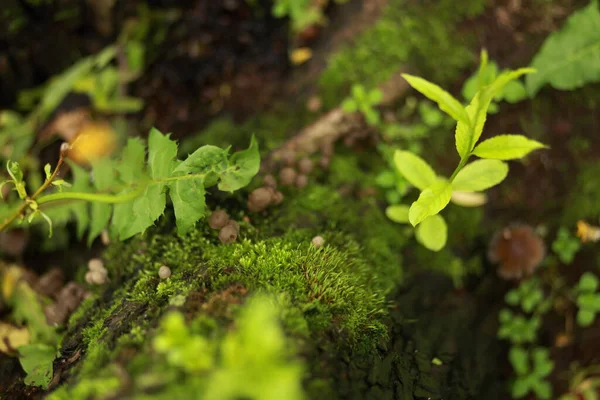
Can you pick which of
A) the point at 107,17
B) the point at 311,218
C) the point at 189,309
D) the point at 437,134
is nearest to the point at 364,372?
the point at 189,309

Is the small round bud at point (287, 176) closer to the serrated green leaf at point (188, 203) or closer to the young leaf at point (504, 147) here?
the serrated green leaf at point (188, 203)

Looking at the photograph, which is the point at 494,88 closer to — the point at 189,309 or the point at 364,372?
the point at 364,372

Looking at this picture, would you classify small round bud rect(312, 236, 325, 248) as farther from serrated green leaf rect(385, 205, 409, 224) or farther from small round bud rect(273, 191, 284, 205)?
serrated green leaf rect(385, 205, 409, 224)

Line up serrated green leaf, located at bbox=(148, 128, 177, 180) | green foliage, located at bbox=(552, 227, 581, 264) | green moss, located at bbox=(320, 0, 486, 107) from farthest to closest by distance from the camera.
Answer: green moss, located at bbox=(320, 0, 486, 107) → green foliage, located at bbox=(552, 227, 581, 264) → serrated green leaf, located at bbox=(148, 128, 177, 180)

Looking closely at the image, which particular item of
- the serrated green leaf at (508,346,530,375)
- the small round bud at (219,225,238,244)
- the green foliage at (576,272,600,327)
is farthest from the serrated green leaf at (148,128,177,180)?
the green foliage at (576,272,600,327)

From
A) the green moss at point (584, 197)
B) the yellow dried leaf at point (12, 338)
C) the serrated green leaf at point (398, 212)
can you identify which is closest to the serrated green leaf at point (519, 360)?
the green moss at point (584, 197)

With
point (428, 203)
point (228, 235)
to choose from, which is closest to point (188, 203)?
point (228, 235)
